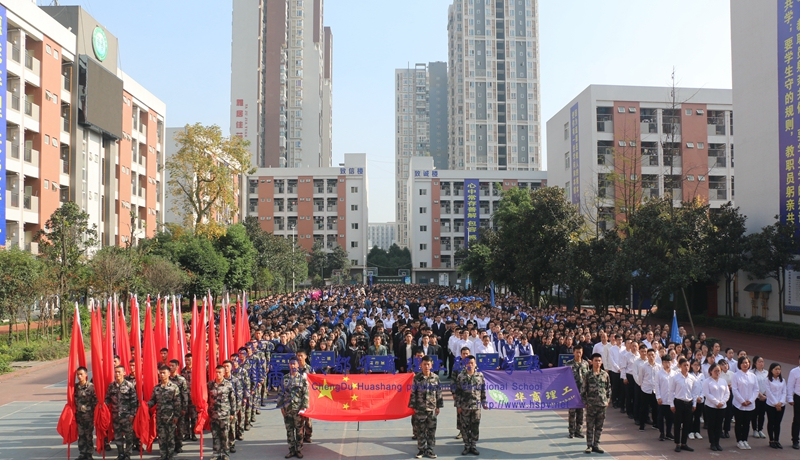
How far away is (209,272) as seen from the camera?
3406 cm

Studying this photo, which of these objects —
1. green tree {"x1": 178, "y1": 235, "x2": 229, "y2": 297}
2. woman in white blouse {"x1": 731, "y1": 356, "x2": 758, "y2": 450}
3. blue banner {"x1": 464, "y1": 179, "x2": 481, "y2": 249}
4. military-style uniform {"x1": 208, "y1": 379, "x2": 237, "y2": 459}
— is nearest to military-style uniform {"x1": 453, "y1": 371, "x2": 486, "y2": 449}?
military-style uniform {"x1": 208, "y1": 379, "x2": 237, "y2": 459}

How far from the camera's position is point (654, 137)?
46938mm

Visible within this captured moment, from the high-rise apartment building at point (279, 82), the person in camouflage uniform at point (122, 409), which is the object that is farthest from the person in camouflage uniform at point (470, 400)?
the high-rise apartment building at point (279, 82)

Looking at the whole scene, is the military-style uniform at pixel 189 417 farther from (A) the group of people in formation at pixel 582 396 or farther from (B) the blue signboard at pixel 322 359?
(B) the blue signboard at pixel 322 359

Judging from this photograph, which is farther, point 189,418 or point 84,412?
point 189,418

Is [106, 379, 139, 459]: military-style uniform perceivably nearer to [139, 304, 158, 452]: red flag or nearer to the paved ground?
the paved ground

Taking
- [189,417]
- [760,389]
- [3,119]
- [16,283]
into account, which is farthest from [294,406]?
[3,119]

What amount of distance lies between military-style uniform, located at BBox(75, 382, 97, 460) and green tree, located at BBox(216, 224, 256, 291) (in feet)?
92.5

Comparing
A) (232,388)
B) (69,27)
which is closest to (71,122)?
(69,27)

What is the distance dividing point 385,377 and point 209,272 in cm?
2619

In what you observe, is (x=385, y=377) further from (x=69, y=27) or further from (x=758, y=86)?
(x=69, y=27)

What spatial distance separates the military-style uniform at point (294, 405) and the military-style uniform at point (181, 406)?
4.74ft

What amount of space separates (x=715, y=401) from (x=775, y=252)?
18.5m

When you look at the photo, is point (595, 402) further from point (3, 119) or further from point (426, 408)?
point (3, 119)
